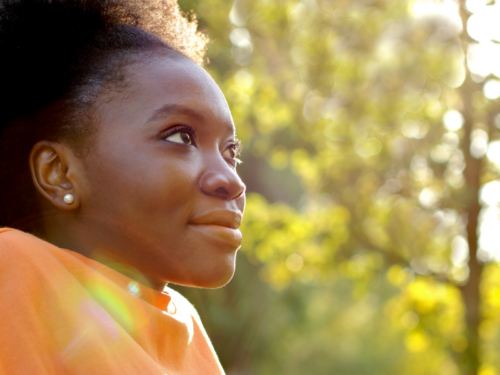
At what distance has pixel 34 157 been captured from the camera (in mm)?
1397

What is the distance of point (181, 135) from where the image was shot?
4.65 feet

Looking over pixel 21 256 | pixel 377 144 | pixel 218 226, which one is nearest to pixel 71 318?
pixel 21 256

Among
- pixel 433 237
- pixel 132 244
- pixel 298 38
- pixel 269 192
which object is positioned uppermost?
pixel 298 38

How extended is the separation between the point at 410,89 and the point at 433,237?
8.08 ft

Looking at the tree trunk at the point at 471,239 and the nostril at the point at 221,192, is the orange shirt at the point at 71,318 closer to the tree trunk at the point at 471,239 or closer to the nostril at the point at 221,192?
the nostril at the point at 221,192

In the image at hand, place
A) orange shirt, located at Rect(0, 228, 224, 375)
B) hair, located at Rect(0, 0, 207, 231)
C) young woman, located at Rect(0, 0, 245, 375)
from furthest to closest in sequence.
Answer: hair, located at Rect(0, 0, 207, 231), young woman, located at Rect(0, 0, 245, 375), orange shirt, located at Rect(0, 228, 224, 375)

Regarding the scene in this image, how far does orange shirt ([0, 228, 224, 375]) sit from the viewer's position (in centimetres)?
110

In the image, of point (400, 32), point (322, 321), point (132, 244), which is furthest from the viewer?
point (322, 321)

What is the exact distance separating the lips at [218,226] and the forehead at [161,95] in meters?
0.30

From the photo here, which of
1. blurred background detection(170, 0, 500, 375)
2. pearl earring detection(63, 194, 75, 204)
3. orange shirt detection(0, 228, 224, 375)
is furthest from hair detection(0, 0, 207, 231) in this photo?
blurred background detection(170, 0, 500, 375)

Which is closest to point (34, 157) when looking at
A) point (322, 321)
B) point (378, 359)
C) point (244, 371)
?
point (244, 371)

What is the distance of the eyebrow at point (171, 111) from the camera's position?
138 centimetres

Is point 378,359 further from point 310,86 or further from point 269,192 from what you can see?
point 310,86

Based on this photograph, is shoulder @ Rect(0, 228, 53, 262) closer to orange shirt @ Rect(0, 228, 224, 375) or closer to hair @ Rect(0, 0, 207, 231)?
orange shirt @ Rect(0, 228, 224, 375)
